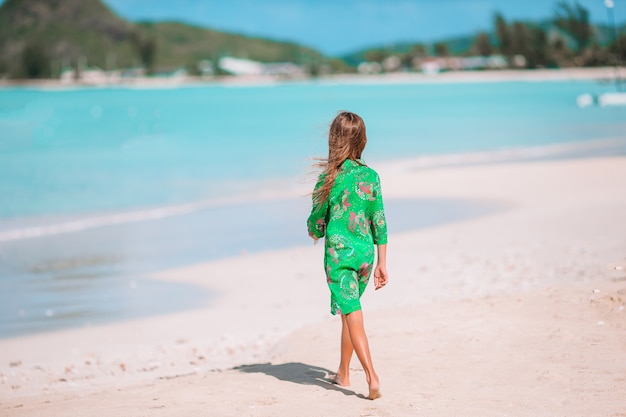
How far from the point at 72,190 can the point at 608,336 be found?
1716cm

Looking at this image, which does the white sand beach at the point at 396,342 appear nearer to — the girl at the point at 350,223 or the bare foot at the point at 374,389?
the bare foot at the point at 374,389

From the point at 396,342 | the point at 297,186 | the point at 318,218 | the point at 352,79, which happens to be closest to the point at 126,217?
the point at 297,186

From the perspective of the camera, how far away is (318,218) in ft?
15.6

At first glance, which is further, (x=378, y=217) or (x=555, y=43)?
(x=555, y=43)

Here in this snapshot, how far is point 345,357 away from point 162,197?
14.4 m

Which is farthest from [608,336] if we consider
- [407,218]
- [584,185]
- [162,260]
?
[584,185]

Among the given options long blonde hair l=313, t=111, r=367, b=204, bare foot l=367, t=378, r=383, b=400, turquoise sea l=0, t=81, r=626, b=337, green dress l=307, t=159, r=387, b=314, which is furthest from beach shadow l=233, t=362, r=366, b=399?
turquoise sea l=0, t=81, r=626, b=337

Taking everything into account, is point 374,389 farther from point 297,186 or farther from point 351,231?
point 297,186

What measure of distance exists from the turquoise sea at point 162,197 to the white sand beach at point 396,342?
32.9 inches

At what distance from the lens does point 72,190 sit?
21.0m

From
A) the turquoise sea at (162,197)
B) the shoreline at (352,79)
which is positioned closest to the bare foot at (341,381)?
the turquoise sea at (162,197)

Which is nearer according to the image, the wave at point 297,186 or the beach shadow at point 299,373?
the beach shadow at point 299,373

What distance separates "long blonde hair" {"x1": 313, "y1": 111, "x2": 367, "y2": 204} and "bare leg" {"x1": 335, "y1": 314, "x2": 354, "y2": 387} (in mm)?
765

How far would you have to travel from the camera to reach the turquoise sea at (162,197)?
945 centimetres
